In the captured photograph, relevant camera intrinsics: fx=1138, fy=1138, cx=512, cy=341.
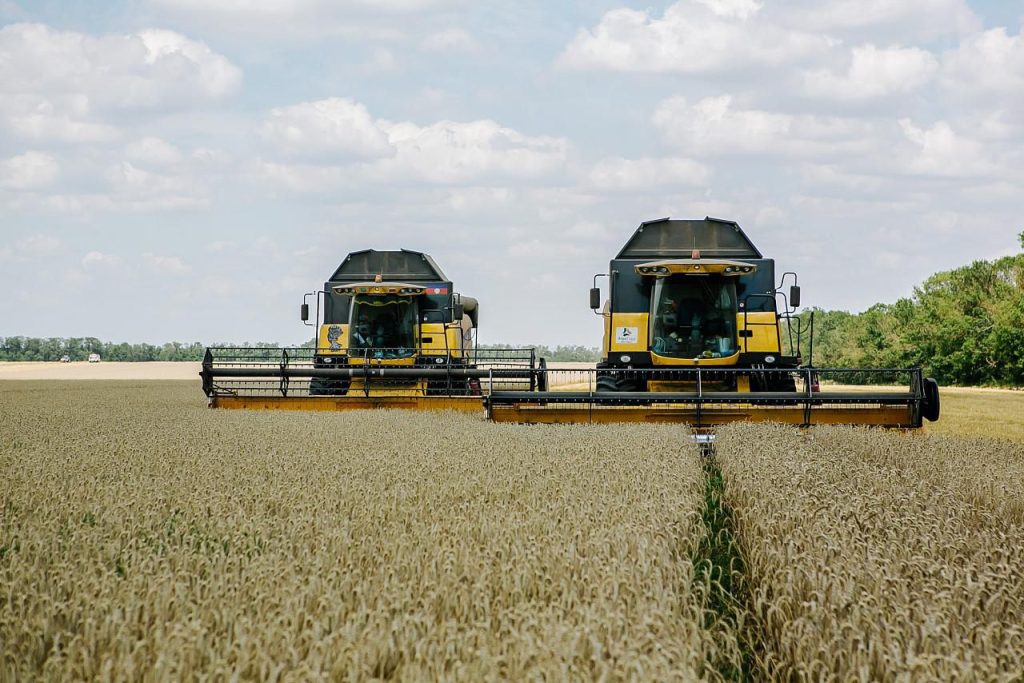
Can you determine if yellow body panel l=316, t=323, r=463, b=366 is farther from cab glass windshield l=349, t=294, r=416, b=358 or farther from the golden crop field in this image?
the golden crop field

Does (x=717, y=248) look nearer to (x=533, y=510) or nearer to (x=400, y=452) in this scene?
(x=400, y=452)

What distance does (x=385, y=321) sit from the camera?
19859 mm

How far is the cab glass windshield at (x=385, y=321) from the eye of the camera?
19.7 meters

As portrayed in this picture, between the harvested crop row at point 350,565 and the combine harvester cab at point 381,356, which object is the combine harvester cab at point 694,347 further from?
the harvested crop row at point 350,565

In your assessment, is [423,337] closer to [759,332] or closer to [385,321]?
[385,321]

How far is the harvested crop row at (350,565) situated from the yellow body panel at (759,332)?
5986 mm

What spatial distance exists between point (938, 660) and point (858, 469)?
18.7ft

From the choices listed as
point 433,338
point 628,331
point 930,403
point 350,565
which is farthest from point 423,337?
point 350,565

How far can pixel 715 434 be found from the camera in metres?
13.6

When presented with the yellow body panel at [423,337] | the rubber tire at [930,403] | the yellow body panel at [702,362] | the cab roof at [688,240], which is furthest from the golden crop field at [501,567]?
the yellow body panel at [423,337]

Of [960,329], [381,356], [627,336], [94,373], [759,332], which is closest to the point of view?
[759,332]

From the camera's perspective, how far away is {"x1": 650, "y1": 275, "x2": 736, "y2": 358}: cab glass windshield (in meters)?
15.7

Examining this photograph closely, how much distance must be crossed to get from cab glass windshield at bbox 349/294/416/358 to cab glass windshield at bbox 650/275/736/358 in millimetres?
5493

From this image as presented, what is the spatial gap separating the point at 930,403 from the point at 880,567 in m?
9.07
